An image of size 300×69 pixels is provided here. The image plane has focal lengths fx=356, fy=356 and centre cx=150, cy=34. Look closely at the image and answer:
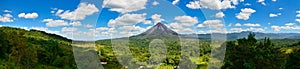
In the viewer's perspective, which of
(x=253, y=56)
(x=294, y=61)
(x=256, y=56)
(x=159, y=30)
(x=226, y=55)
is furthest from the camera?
(x=294, y=61)

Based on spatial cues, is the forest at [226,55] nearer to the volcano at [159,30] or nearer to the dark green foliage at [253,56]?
the dark green foliage at [253,56]

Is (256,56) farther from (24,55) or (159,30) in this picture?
(24,55)

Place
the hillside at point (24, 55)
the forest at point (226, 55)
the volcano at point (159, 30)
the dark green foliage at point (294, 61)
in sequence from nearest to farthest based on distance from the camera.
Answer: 1. the volcano at point (159, 30)
2. the forest at point (226, 55)
3. the dark green foliage at point (294, 61)
4. the hillside at point (24, 55)

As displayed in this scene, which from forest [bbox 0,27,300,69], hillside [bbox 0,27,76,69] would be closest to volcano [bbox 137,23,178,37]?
forest [bbox 0,27,300,69]

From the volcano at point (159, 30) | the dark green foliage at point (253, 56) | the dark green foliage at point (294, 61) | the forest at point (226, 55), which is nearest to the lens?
the volcano at point (159, 30)

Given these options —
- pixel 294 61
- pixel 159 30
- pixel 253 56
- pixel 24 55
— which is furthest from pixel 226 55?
pixel 24 55

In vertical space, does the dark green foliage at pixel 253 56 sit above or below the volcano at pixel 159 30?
below

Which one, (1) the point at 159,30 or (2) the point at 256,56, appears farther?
(2) the point at 256,56

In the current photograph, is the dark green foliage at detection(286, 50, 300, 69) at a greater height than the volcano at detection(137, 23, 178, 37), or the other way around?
the volcano at detection(137, 23, 178, 37)

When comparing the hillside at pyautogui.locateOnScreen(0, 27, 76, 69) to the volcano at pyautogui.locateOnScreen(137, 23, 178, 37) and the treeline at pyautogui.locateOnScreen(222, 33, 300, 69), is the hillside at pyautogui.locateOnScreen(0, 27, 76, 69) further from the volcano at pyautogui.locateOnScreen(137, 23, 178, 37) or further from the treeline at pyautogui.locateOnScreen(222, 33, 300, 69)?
the treeline at pyautogui.locateOnScreen(222, 33, 300, 69)

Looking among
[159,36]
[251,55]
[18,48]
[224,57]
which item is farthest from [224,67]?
[18,48]

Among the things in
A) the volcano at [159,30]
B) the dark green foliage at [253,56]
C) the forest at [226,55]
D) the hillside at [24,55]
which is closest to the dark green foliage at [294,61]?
the forest at [226,55]

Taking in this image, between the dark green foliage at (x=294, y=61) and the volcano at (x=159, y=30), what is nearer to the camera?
the volcano at (x=159, y=30)
